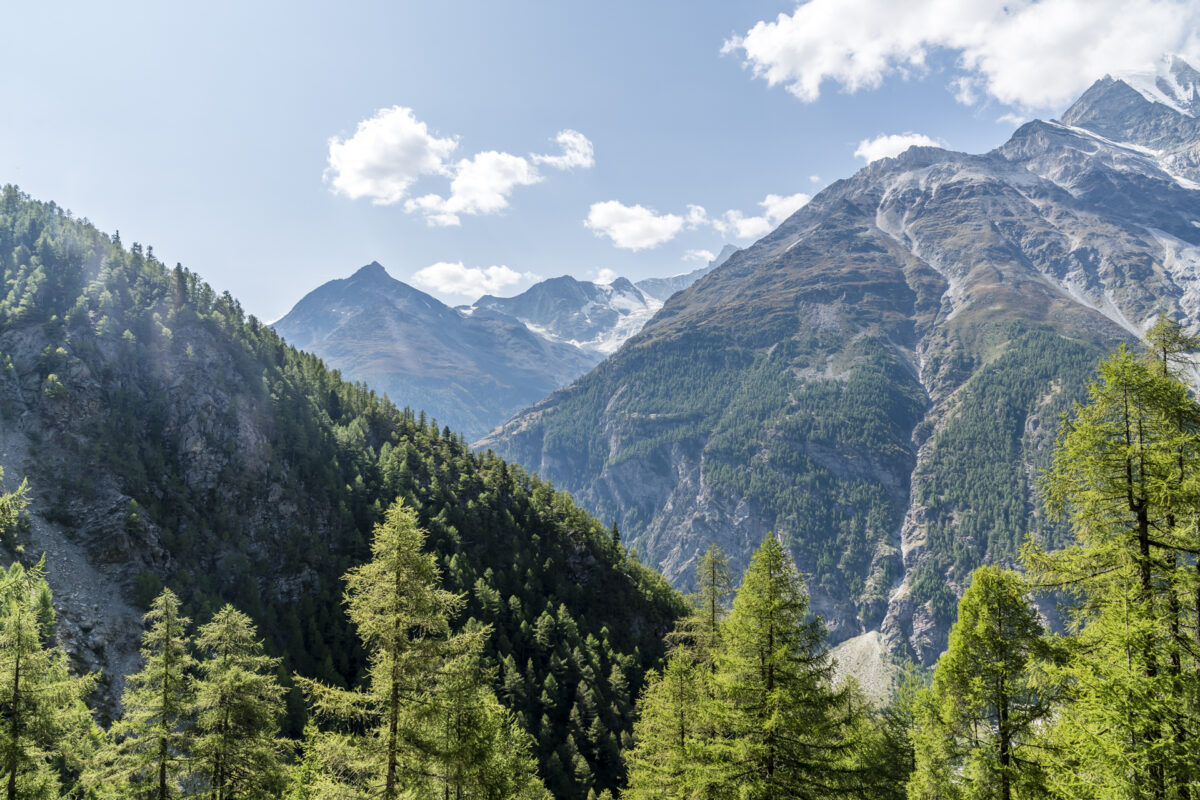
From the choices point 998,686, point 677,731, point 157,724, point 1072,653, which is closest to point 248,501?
point 157,724

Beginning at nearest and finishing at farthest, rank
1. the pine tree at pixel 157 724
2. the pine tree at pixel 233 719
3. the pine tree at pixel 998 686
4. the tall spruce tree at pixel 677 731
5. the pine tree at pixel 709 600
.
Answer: the pine tree at pixel 998 686 < the pine tree at pixel 157 724 < the pine tree at pixel 233 719 < the tall spruce tree at pixel 677 731 < the pine tree at pixel 709 600

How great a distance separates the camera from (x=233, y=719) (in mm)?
20484

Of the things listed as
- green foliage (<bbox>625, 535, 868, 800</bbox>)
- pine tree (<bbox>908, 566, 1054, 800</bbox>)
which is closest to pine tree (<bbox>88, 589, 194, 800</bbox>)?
green foliage (<bbox>625, 535, 868, 800</bbox>)

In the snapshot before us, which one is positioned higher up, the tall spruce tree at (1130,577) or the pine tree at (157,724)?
the tall spruce tree at (1130,577)

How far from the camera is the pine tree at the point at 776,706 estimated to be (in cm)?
1666

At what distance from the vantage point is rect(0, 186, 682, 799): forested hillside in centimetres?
6469

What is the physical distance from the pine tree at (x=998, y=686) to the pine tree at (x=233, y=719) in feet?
76.9

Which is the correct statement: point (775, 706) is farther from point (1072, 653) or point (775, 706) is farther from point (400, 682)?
point (400, 682)

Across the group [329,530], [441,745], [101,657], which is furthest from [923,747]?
[329,530]

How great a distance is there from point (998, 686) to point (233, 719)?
25.6 m

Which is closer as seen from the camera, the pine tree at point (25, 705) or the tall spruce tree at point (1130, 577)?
the tall spruce tree at point (1130, 577)

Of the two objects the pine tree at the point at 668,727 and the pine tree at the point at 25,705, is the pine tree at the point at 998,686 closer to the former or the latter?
the pine tree at the point at 668,727

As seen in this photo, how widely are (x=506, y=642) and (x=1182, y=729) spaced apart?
72665 millimetres

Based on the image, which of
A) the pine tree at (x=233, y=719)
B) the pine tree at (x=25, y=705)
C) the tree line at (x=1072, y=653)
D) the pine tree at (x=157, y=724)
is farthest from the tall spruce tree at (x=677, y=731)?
the pine tree at (x=25, y=705)
